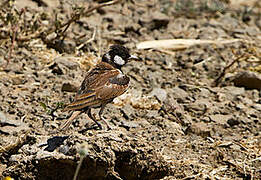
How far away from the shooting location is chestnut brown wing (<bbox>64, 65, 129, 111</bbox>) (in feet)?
17.7

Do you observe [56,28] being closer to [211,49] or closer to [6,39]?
[6,39]

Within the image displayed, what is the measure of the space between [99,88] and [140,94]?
1.58 meters

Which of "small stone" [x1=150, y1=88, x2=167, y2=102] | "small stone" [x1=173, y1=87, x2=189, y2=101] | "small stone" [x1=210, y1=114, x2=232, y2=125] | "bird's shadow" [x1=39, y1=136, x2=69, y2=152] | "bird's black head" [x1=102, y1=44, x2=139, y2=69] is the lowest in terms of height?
"small stone" [x1=210, y1=114, x2=232, y2=125]

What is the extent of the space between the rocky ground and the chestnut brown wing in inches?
11.6

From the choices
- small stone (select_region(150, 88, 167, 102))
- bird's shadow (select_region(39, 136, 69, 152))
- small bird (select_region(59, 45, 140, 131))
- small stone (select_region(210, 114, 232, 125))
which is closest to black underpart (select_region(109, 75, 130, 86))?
small bird (select_region(59, 45, 140, 131))

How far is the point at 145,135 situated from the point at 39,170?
4.79 ft

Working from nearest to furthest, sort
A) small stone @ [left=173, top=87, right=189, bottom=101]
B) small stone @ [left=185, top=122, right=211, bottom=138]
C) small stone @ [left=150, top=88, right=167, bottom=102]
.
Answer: small stone @ [left=185, top=122, right=211, bottom=138], small stone @ [left=150, top=88, right=167, bottom=102], small stone @ [left=173, top=87, right=189, bottom=101]

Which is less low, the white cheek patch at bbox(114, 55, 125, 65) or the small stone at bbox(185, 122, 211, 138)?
the white cheek patch at bbox(114, 55, 125, 65)

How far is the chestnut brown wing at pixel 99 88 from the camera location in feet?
17.7

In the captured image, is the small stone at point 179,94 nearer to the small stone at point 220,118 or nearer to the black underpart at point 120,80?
the small stone at point 220,118

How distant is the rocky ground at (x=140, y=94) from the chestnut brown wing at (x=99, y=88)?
294 millimetres

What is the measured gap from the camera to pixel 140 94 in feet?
23.5

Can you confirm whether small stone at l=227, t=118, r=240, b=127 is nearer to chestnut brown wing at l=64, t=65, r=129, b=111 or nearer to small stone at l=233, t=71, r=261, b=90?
small stone at l=233, t=71, r=261, b=90

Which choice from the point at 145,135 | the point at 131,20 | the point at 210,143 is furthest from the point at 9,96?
the point at 131,20
